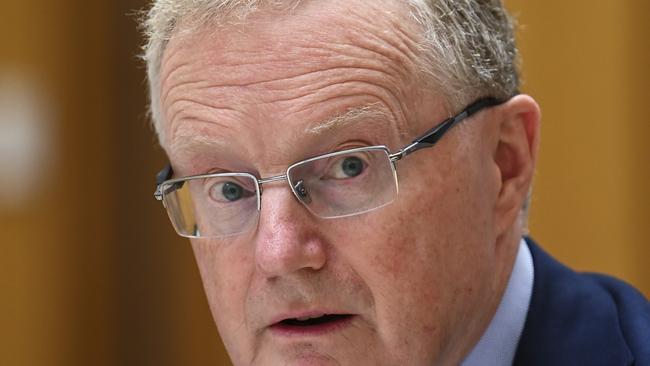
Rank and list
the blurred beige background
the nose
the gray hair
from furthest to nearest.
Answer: the blurred beige background, the gray hair, the nose

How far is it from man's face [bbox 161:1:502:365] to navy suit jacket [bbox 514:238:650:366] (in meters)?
0.22

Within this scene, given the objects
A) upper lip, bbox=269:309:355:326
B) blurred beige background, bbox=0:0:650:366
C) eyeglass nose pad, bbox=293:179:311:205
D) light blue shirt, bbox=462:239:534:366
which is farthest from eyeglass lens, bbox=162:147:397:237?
blurred beige background, bbox=0:0:650:366

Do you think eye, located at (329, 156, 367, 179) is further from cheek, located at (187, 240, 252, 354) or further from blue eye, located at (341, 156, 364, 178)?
cheek, located at (187, 240, 252, 354)

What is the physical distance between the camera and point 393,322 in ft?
6.38

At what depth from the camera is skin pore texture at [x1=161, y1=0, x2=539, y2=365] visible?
192 centimetres

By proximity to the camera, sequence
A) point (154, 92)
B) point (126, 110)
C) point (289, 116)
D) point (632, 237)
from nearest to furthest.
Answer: point (289, 116), point (154, 92), point (632, 237), point (126, 110)

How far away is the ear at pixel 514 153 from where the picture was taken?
216cm

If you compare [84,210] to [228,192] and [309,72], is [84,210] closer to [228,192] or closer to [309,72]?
[228,192]

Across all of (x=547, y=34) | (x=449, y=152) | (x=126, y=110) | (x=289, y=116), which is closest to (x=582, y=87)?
(x=547, y=34)

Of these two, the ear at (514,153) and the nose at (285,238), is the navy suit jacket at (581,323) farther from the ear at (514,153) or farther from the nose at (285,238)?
the nose at (285,238)

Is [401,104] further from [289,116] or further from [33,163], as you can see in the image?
[33,163]

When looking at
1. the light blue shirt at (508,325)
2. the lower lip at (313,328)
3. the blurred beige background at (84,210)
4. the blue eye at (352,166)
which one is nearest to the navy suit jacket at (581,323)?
the light blue shirt at (508,325)

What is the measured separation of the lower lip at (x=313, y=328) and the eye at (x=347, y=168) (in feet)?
0.91

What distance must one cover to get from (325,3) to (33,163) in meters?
3.12
